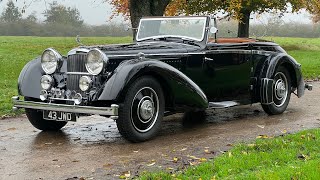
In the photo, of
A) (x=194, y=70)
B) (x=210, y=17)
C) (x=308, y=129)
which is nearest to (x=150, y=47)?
(x=194, y=70)

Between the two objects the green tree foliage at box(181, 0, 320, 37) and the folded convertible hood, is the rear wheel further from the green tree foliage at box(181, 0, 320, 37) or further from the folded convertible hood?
the green tree foliage at box(181, 0, 320, 37)

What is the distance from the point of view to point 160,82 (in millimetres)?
7285

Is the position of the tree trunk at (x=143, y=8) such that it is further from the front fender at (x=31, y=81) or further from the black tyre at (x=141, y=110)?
the black tyre at (x=141, y=110)

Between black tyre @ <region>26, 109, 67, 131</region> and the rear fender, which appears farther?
the rear fender

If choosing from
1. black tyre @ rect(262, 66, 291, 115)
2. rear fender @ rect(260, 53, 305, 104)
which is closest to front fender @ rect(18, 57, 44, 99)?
rear fender @ rect(260, 53, 305, 104)

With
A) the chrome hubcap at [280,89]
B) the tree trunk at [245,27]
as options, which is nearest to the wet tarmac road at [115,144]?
the chrome hubcap at [280,89]

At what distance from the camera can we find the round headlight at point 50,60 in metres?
7.38

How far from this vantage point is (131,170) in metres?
5.55

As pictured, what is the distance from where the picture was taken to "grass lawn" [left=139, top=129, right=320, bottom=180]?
194 inches

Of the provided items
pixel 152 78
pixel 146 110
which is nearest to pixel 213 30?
pixel 152 78

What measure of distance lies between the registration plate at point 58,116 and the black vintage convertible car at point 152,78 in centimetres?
1

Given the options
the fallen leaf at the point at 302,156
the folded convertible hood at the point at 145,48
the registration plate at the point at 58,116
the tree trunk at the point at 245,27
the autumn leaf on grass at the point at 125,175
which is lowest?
the autumn leaf on grass at the point at 125,175

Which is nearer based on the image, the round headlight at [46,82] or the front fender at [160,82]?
the front fender at [160,82]

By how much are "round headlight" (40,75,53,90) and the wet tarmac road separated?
2.40 ft
